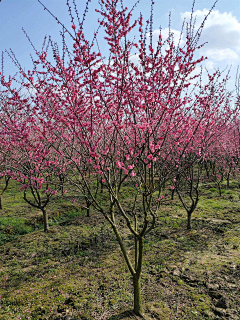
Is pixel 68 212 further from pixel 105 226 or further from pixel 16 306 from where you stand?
pixel 16 306

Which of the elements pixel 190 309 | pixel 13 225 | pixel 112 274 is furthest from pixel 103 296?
pixel 13 225

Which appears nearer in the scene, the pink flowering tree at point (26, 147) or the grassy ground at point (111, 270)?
the grassy ground at point (111, 270)

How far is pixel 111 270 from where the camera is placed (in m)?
5.38

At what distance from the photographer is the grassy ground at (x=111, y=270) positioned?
4.06 metres

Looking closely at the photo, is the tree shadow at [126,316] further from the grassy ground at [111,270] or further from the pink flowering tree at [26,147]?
the pink flowering tree at [26,147]

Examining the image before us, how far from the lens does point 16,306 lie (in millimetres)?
4223

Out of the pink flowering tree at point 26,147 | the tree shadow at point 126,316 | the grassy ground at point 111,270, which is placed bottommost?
the tree shadow at point 126,316

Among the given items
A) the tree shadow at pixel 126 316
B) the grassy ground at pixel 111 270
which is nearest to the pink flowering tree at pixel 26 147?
the grassy ground at pixel 111 270

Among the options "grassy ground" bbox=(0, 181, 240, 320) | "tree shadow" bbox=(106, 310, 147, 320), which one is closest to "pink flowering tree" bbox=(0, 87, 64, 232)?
"grassy ground" bbox=(0, 181, 240, 320)

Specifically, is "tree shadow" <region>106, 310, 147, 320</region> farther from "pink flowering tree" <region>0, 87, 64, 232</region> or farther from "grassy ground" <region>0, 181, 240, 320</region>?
"pink flowering tree" <region>0, 87, 64, 232</region>

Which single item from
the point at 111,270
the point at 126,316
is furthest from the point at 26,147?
the point at 126,316

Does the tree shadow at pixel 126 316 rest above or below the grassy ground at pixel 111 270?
below

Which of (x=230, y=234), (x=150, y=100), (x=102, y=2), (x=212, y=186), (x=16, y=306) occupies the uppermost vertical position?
(x=102, y=2)

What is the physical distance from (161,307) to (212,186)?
12.0 m
